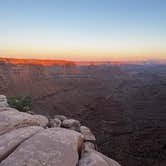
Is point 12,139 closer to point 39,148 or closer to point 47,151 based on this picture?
point 39,148

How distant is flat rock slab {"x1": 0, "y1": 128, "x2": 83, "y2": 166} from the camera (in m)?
4.21

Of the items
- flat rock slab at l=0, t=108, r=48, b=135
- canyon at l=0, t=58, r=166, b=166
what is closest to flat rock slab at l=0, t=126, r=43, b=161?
flat rock slab at l=0, t=108, r=48, b=135

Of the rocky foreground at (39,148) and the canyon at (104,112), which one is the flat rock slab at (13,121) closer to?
the rocky foreground at (39,148)

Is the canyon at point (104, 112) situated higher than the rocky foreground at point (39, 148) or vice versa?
the rocky foreground at point (39, 148)

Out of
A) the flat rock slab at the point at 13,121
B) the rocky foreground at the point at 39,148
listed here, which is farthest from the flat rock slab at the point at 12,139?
the flat rock slab at the point at 13,121

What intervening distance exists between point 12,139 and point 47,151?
126 cm

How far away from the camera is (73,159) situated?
15.6ft

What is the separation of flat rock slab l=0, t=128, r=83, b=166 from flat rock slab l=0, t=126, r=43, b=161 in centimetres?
32

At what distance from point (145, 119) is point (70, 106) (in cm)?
1638

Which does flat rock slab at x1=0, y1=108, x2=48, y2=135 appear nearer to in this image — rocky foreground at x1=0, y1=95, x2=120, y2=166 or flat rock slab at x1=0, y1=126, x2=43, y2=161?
rocky foreground at x1=0, y1=95, x2=120, y2=166

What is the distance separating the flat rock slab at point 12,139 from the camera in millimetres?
4831

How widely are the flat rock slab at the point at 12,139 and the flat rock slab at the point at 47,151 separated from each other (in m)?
0.32

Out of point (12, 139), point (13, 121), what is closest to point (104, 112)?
point (13, 121)

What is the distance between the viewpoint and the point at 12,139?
527 cm
